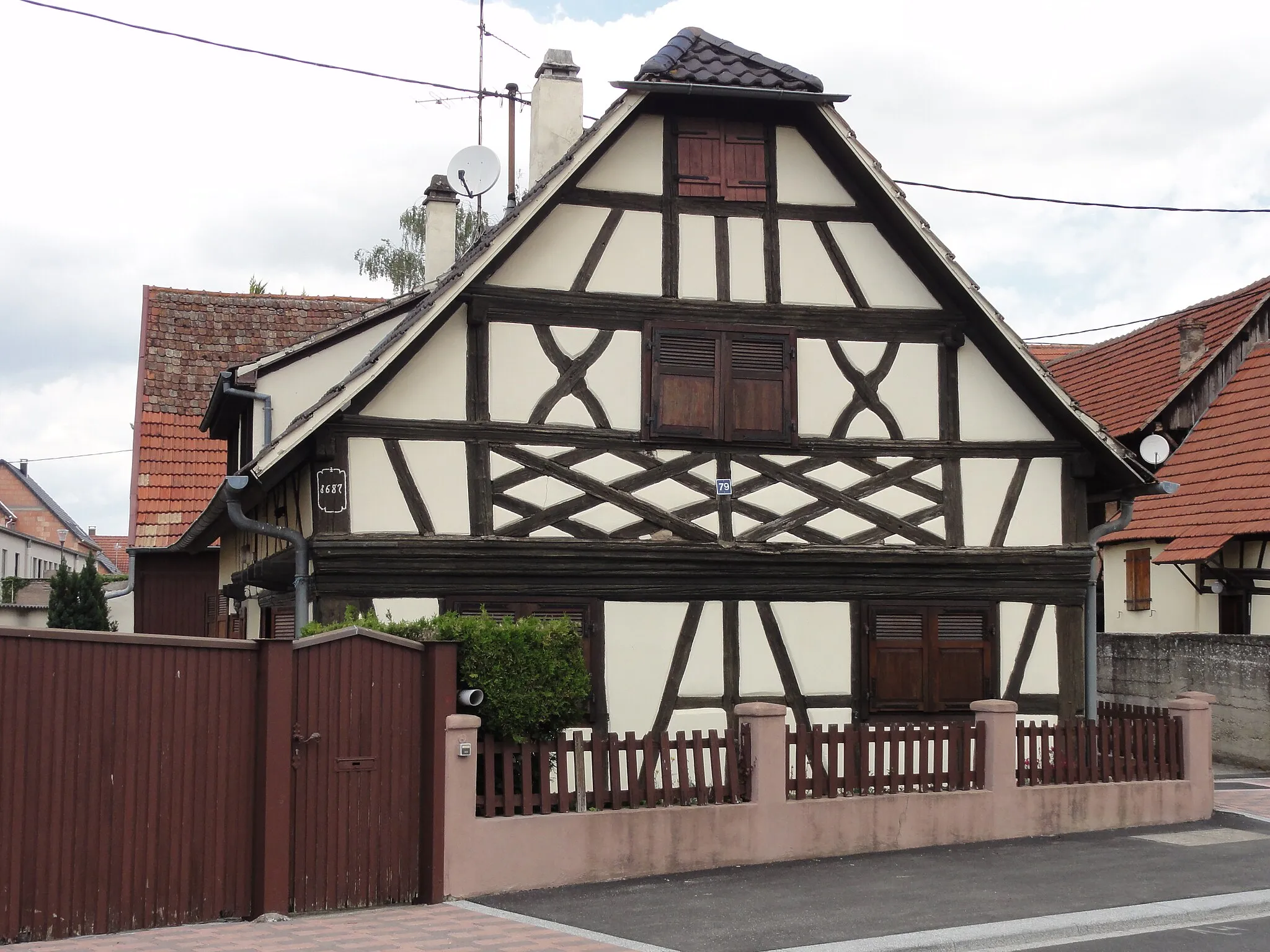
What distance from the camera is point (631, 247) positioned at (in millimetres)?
14875

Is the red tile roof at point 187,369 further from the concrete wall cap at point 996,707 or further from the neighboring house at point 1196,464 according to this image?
the neighboring house at point 1196,464

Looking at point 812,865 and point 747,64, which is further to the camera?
point 747,64

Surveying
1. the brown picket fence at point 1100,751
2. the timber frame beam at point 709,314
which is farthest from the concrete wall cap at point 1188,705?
the timber frame beam at point 709,314

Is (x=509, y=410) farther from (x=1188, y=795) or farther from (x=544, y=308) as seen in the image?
(x=1188, y=795)

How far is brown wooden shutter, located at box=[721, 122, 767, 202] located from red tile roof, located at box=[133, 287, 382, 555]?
691 centimetres

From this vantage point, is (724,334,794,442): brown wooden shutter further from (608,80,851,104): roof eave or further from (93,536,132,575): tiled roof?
(93,536,132,575): tiled roof

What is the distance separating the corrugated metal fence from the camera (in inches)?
359

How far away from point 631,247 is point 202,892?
776 centimetres

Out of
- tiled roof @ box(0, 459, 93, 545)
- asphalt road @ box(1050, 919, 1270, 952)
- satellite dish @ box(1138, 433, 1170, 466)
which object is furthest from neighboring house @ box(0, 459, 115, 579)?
asphalt road @ box(1050, 919, 1270, 952)

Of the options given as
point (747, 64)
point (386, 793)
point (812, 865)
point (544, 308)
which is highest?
point (747, 64)

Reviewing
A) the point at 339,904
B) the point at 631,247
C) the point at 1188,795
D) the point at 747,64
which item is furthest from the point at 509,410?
the point at 1188,795

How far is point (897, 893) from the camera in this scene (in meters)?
10.7

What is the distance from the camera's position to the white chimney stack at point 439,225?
814 inches

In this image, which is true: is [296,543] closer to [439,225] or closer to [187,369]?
[439,225]
